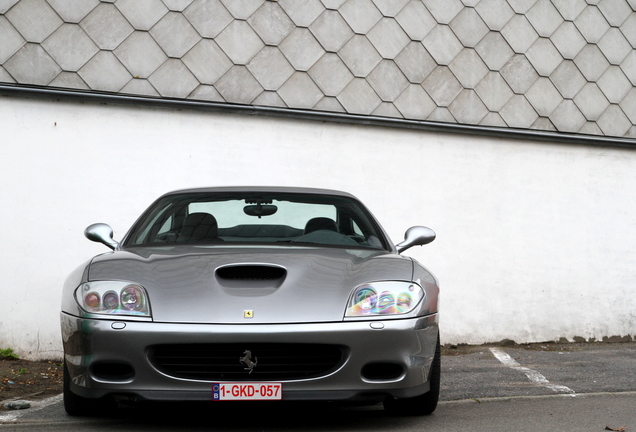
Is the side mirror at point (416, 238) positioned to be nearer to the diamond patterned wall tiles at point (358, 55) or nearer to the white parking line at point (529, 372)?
the white parking line at point (529, 372)

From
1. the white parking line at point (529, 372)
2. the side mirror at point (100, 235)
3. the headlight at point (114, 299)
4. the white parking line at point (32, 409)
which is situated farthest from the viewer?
the white parking line at point (529, 372)

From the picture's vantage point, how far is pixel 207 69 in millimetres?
8438

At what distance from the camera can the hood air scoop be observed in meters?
4.08

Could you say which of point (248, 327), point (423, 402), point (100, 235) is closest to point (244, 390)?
point (248, 327)

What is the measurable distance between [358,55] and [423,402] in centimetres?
504

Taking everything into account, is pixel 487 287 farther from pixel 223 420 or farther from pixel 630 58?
pixel 223 420

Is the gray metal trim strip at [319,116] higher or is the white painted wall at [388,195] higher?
the gray metal trim strip at [319,116]

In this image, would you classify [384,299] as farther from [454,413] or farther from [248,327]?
[454,413]

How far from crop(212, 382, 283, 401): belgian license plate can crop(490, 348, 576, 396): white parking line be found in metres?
2.64

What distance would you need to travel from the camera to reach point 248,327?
389 centimetres

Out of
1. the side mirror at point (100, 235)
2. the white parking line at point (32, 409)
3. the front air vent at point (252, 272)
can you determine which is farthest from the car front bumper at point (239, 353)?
the side mirror at point (100, 235)

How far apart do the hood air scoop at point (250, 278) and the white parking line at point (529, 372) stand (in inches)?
102

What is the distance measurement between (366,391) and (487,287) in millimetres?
5162

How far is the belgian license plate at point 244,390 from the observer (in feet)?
12.8
